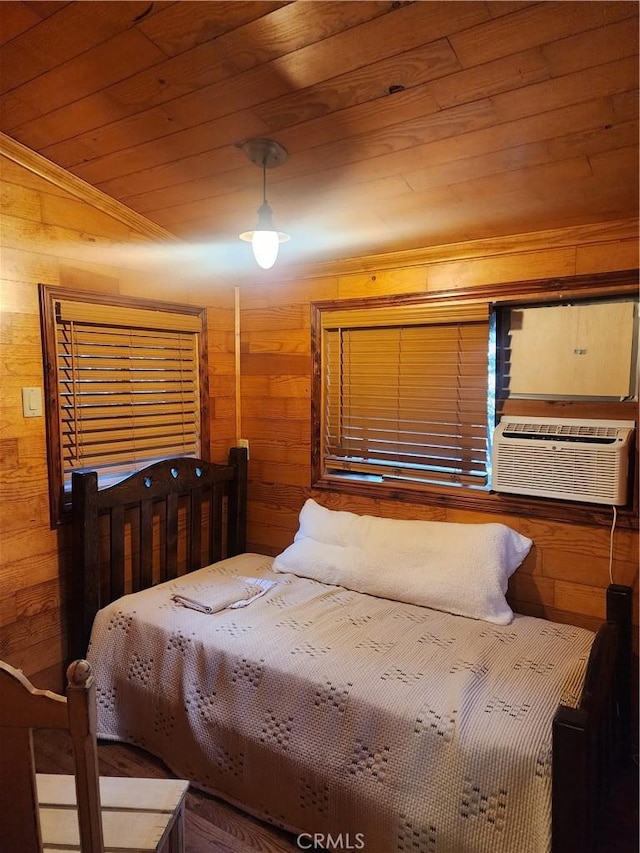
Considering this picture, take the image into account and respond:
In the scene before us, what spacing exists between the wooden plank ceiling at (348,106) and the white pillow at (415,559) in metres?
1.24

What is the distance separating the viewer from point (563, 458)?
2107 millimetres

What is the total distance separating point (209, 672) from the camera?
1.91 m

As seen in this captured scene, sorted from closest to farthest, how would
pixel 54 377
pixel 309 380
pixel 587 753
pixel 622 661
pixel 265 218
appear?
pixel 587 753, pixel 265 218, pixel 622 661, pixel 54 377, pixel 309 380

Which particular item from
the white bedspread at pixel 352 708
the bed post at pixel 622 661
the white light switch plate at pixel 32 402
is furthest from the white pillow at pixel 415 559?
the white light switch plate at pixel 32 402

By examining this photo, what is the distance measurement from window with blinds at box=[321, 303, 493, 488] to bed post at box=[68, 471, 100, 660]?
45.3 inches

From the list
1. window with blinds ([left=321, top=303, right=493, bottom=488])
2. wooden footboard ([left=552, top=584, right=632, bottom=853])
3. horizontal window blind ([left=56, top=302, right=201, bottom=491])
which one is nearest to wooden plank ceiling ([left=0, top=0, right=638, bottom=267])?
window with blinds ([left=321, top=303, right=493, bottom=488])

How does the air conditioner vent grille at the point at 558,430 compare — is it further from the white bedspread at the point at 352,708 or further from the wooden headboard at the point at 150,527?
the wooden headboard at the point at 150,527

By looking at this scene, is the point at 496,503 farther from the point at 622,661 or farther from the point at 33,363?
the point at 33,363

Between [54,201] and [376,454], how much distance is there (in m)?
1.77

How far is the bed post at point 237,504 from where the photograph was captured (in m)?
2.92

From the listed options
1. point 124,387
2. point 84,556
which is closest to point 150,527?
point 84,556

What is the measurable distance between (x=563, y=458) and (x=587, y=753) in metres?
1.11

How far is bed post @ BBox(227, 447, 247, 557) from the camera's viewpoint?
115 inches

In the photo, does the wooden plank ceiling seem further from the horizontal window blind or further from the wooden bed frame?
the wooden bed frame
